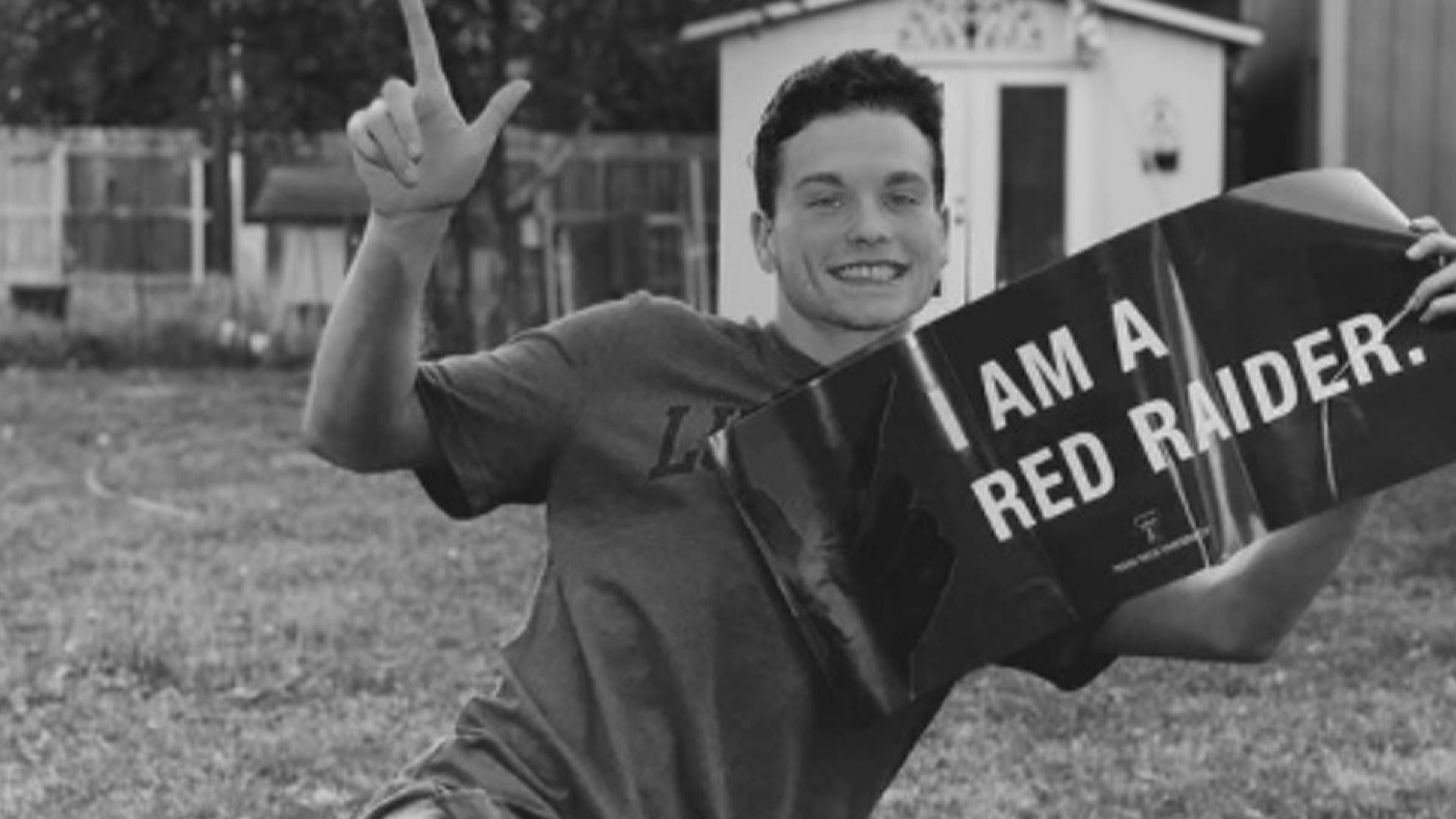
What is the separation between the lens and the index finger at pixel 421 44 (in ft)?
8.27

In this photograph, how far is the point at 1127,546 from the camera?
9.23 ft

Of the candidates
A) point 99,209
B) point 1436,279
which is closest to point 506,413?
point 1436,279

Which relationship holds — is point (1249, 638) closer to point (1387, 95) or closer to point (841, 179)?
point (841, 179)

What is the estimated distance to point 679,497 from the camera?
280 centimetres

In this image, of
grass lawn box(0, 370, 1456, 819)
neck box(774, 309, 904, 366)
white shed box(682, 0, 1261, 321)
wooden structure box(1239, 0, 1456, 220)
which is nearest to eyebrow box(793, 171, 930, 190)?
neck box(774, 309, 904, 366)

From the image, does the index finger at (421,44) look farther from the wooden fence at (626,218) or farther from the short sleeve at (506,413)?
the wooden fence at (626,218)

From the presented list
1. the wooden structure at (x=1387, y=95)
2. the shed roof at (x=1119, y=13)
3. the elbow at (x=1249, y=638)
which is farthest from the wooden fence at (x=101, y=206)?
the elbow at (x=1249, y=638)

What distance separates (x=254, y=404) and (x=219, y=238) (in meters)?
6.15

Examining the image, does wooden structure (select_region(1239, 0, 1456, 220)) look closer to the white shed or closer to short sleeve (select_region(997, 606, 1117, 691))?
the white shed

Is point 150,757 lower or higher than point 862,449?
lower

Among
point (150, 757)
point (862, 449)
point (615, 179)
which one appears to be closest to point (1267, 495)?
point (862, 449)

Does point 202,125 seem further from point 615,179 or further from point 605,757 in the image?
point 605,757

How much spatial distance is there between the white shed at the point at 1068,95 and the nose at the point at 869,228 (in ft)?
48.7

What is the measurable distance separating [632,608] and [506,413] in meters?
0.24
